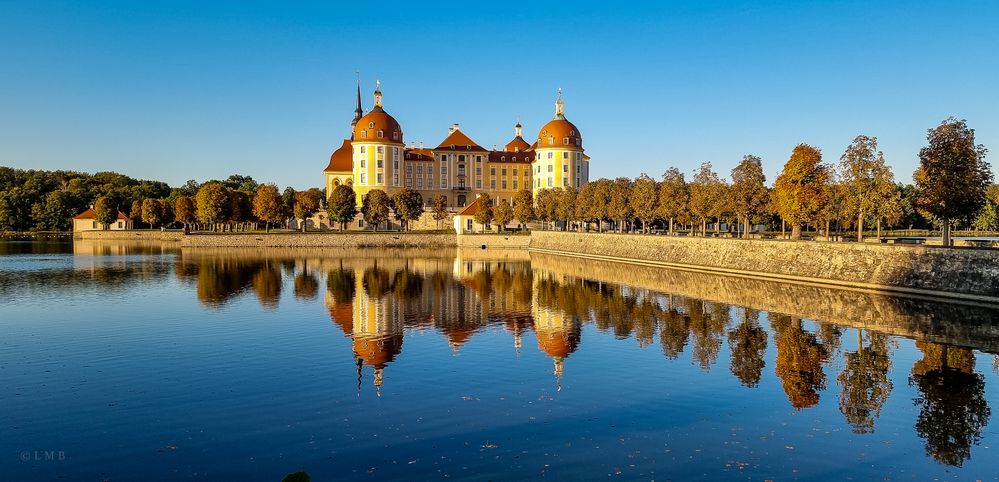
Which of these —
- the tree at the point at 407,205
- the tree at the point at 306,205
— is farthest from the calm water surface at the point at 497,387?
the tree at the point at 306,205

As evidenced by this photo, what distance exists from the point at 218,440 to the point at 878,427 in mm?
15247

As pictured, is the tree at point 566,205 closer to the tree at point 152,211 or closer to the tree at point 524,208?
the tree at point 524,208

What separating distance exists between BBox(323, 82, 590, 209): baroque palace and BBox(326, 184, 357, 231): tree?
7787mm

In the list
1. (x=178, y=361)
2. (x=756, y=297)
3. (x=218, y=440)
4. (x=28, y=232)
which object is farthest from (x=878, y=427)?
(x=28, y=232)

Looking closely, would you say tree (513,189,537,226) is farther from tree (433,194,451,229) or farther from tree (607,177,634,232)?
tree (607,177,634,232)

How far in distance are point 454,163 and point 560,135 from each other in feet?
70.5

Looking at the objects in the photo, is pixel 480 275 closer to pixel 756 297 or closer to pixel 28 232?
pixel 756 297

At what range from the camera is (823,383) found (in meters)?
21.5

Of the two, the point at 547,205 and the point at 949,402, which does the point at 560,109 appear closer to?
the point at 547,205

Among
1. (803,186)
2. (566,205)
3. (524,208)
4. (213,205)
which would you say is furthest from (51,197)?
(803,186)

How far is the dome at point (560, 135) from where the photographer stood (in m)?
123

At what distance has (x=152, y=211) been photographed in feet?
411

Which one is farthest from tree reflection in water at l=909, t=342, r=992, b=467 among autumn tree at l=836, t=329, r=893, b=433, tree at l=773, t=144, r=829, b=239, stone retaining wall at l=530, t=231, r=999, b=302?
tree at l=773, t=144, r=829, b=239

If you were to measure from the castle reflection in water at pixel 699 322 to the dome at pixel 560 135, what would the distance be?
204 ft
